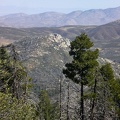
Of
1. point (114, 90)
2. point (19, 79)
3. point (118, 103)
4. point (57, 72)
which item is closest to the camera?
point (19, 79)

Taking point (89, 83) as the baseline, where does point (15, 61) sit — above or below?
above

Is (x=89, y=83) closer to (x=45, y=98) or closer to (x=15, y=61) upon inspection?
(x=15, y=61)

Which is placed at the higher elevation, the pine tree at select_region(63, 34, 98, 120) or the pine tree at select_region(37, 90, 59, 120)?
the pine tree at select_region(63, 34, 98, 120)

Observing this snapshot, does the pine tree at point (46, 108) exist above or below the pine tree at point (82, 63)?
below

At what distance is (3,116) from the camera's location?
2452 cm

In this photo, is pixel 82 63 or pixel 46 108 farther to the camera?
pixel 46 108

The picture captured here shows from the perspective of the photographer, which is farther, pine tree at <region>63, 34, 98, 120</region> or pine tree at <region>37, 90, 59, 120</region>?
pine tree at <region>37, 90, 59, 120</region>

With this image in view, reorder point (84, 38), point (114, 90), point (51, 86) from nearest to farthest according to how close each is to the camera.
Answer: point (84, 38) < point (114, 90) < point (51, 86)

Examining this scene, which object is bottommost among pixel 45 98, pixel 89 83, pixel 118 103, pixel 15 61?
pixel 45 98

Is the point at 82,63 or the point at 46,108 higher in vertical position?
the point at 82,63

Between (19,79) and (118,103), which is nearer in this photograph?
(19,79)

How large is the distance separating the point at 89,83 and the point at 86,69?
1.71 m

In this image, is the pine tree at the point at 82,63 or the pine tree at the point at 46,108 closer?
the pine tree at the point at 82,63

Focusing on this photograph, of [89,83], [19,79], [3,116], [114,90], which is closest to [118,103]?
[114,90]
